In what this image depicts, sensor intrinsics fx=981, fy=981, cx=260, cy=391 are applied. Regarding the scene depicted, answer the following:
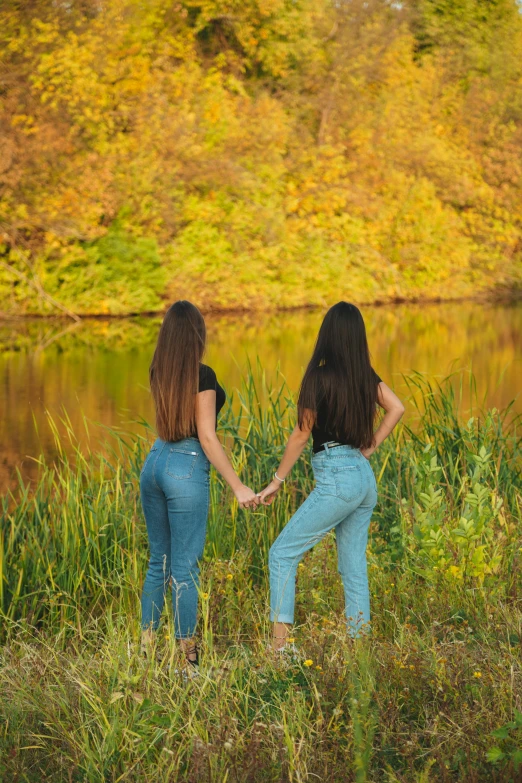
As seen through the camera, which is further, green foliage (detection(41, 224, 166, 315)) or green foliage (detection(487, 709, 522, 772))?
green foliage (detection(41, 224, 166, 315))

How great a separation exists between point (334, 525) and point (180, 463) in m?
0.61

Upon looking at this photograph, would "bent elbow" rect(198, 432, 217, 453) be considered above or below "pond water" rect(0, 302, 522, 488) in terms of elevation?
above

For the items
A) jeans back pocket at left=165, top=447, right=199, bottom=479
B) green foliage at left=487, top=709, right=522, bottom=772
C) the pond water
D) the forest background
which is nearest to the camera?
green foliage at left=487, top=709, right=522, bottom=772

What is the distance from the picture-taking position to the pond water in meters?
10.7

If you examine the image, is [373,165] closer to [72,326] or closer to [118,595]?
[72,326]

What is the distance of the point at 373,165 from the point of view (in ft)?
91.9

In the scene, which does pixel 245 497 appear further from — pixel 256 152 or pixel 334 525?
pixel 256 152

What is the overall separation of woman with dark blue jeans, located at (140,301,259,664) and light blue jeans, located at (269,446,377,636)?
0.69 ft

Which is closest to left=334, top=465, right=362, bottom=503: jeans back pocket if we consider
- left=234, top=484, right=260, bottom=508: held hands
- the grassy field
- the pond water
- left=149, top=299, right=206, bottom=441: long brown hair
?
left=234, top=484, right=260, bottom=508: held hands

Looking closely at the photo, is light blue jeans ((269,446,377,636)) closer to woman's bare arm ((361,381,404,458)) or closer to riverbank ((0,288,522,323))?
woman's bare arm ((361,381,404,458))

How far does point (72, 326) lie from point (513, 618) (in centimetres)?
1655

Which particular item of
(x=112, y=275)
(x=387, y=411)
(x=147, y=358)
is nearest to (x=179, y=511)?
(x=387, y=411)

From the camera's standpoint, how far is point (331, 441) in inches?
139

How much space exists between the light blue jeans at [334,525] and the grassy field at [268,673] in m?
0.17
